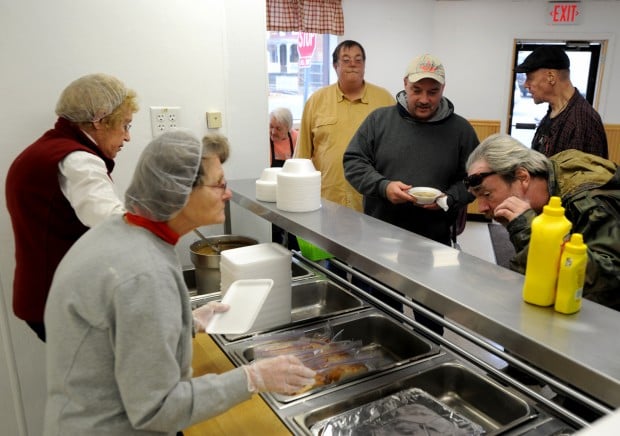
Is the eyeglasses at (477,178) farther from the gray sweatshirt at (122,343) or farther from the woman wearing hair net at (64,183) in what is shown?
the woman wearing hair net at (64,183)

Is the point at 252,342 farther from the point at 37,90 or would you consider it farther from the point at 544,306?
the point at 37,90

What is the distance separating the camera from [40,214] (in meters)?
1.61

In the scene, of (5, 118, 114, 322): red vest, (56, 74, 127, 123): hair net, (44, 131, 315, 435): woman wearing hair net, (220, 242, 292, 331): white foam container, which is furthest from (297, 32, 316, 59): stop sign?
(44, 131, 315, 435): woman wearing hair net

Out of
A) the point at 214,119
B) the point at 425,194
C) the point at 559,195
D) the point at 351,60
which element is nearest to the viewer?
the point at 559,195

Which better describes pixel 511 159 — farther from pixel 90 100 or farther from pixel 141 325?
pixel 90 100

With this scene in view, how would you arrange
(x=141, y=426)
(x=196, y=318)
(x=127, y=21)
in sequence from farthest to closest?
(x=127, y=21)
(x=196, y=318)
(x=141, y=426)

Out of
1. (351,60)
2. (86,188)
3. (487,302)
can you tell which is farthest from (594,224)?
(351,60)

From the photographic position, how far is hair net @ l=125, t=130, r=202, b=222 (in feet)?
3.04

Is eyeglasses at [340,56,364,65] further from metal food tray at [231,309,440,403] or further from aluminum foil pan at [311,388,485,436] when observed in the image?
aluminum foil pan at [311,388,485,436]

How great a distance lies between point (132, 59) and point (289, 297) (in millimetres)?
1365

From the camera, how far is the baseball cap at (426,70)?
2211 mm

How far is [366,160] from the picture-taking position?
238 cm

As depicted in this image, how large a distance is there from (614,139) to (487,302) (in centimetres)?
583

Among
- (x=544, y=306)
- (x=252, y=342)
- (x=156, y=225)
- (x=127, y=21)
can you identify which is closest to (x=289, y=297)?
(x=252, y=342)
